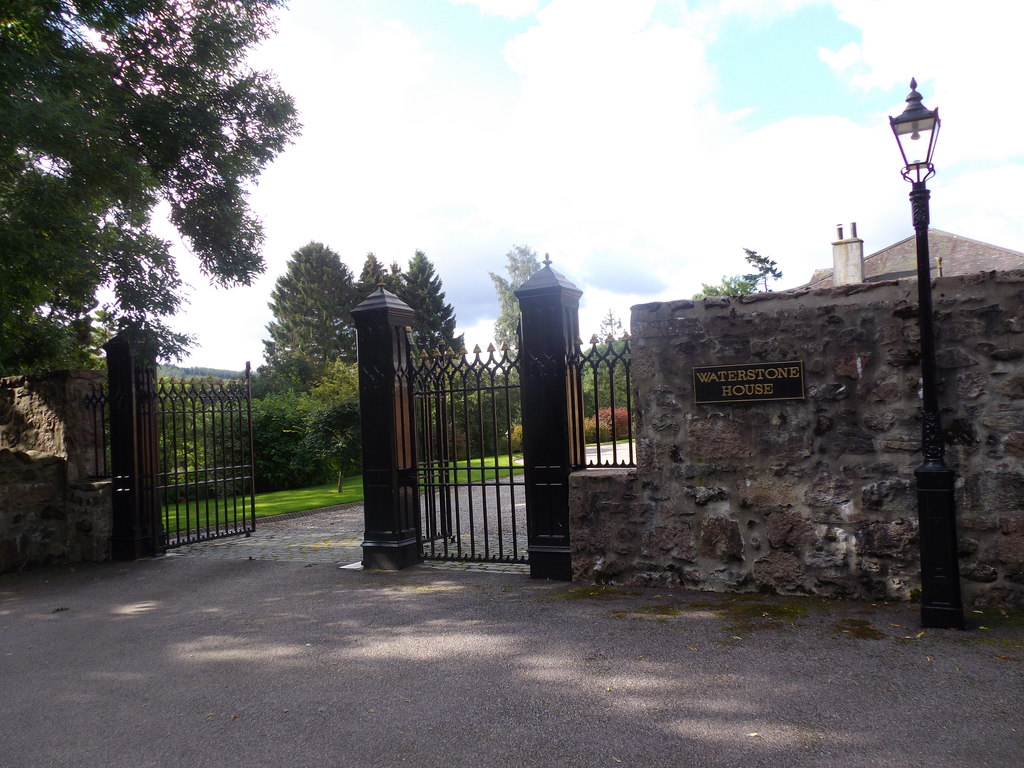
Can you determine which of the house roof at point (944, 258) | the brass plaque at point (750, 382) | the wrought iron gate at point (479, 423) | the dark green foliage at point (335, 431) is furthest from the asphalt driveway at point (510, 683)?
the house roof at point (944, 258)

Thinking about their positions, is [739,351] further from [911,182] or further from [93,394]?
[93,394]

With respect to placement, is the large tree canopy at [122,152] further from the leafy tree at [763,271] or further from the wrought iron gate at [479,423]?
the leafy tree at [763,271]

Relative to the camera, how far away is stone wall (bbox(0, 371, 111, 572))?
9.15m

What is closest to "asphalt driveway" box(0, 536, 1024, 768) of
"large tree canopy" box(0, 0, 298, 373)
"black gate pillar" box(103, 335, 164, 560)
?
"black gate pillar" box(103, 335, 164, 560)

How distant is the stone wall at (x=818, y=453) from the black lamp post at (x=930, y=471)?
51 cm

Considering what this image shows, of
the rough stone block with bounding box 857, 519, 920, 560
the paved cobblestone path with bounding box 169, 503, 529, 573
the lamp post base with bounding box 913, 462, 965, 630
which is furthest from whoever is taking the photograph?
the paved cobblestone path with bounding box 169, 503, 529, 573

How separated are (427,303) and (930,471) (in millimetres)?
44763

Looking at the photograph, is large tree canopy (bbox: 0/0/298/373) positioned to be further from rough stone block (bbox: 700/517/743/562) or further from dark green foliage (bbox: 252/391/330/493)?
rough stone block (bbox: 700/517/743/562)

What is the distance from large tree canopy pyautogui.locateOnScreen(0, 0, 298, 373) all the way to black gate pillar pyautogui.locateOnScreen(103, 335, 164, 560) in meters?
0.59

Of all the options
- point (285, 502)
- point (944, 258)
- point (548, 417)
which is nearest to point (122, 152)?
point (548, 417)

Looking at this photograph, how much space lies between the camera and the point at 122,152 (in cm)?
974

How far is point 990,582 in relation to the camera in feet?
17.5

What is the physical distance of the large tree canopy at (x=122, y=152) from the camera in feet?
27.5

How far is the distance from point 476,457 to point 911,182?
63.7ft
